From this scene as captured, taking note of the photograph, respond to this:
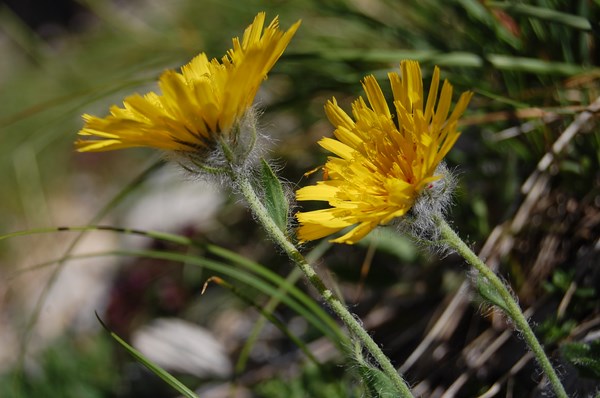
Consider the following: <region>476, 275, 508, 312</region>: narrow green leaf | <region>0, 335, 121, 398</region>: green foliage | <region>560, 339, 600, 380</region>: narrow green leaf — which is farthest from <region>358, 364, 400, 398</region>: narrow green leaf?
<region>0, 335, 121, 398</region>: green foliage

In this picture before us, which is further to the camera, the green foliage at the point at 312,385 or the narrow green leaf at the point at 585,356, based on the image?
the green foliage at the point at 312,385

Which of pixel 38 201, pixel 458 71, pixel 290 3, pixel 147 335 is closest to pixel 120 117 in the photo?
pixel 458 71

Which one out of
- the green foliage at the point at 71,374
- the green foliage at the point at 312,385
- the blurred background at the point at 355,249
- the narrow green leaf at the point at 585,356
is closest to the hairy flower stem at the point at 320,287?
the blurred background at the point at 355,249

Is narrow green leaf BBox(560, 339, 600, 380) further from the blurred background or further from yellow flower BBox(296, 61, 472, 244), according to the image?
yellow flower BBox(296, 61, 472, 244)

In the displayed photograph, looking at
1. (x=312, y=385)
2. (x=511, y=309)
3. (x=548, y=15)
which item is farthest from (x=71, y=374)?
(x=548, y=15)

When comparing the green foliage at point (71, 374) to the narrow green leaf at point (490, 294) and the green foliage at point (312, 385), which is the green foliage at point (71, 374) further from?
the narrow green leaf at point (490, 294)

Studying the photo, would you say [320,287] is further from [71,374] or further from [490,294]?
[71,374]
